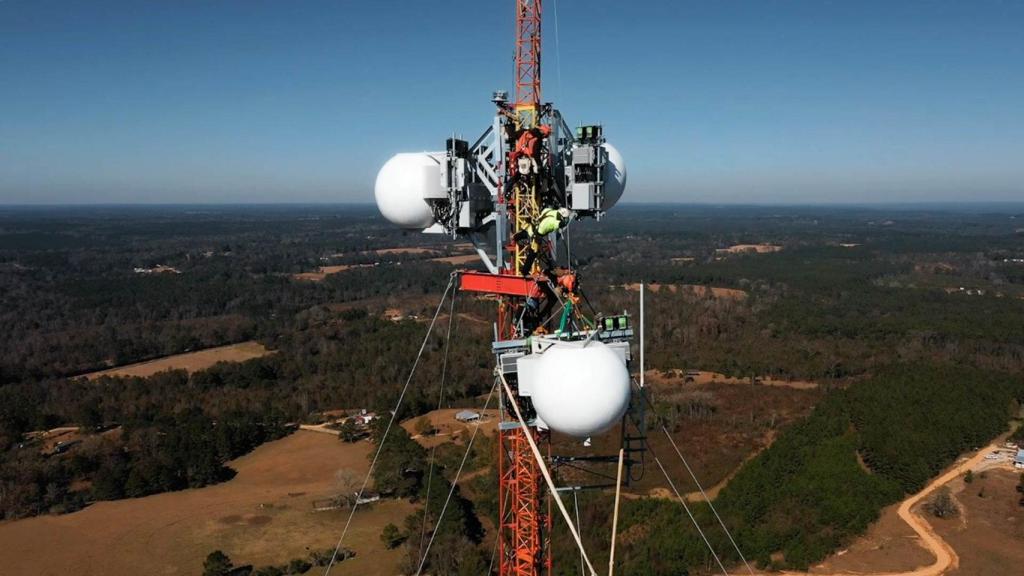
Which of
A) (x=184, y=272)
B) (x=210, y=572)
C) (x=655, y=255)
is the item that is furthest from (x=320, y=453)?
(x=655, y=255)

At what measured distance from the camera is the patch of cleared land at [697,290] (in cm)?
12326

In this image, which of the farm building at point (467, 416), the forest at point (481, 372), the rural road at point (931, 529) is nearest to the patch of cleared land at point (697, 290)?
the forest at point (481, 372)

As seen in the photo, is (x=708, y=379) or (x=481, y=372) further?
(x=481, y=372)

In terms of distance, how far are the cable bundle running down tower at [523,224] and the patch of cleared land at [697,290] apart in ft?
360

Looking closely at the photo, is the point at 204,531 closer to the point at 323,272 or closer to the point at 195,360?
the point at 195,360

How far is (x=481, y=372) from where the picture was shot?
2837 inches

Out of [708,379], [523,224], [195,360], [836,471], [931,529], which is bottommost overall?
[708,379]

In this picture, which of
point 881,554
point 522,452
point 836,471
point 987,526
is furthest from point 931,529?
point 522,452

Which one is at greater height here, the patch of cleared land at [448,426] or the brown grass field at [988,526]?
the brown grass field at [988,526]

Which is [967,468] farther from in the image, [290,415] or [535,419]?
[290,415]

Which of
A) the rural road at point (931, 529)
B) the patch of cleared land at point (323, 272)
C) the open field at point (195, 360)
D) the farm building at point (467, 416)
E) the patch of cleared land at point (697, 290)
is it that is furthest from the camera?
the patch of cleared land at point (323, 272)

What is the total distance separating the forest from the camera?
38094 mm

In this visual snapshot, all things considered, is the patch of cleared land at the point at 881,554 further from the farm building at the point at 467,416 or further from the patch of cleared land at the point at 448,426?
the farm building at the point at 467,416

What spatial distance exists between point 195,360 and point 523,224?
3123 inches
